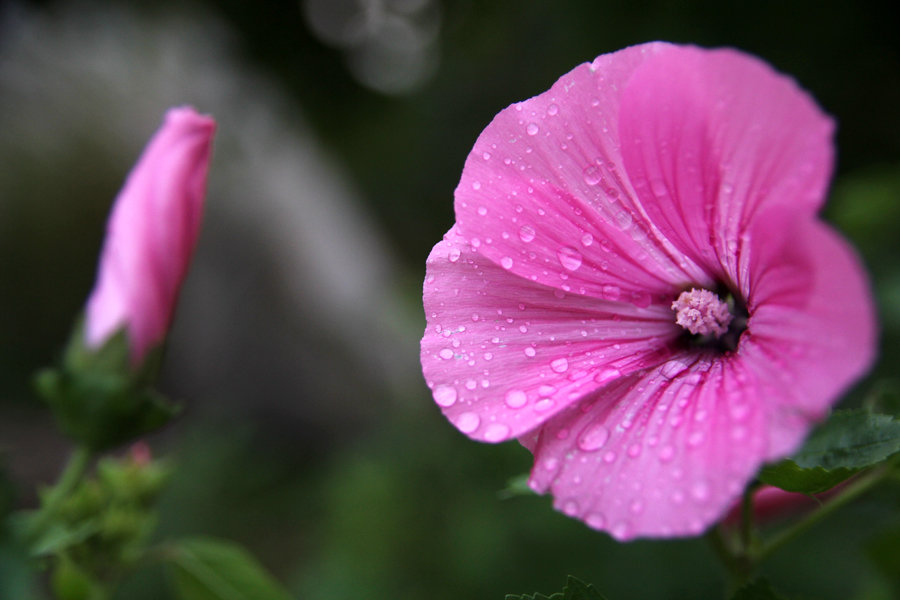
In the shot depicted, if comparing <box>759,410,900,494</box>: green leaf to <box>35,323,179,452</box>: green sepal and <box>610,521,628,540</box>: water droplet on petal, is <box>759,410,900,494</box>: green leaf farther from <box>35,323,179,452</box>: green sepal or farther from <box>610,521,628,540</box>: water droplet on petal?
<box>35,323,179,452</box>: green sepal

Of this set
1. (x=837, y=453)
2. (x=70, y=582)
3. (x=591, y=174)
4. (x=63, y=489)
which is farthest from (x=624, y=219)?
→ (x=70, y=582)

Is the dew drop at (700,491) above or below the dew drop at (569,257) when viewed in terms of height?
below

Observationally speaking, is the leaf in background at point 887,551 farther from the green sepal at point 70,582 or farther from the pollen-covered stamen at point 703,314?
the green sepal at point 70,582

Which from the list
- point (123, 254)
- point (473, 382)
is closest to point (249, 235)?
point (123, 254)

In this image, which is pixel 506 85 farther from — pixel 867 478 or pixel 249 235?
pixel 867 478

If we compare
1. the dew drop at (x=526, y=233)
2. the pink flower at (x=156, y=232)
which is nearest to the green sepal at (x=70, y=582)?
the pink flower at (x=156, y=232)

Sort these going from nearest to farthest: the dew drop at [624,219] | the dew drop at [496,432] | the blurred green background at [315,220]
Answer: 1. the dew drop at [496,432]
2. the dew drop at [624,219]
3. the blurred green background at [315,220]
